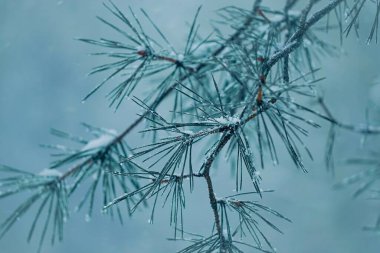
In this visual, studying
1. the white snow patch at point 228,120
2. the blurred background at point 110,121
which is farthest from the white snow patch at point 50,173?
the blurred background at point 110,121

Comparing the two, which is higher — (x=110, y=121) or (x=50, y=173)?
(x=110, y=121)

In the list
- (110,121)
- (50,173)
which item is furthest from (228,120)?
(110,121)

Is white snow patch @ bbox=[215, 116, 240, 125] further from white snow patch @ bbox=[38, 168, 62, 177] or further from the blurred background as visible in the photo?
the blurred background

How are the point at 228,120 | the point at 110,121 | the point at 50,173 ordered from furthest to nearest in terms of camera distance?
the point at 110,121
the point at 50,173
the point at 228,120

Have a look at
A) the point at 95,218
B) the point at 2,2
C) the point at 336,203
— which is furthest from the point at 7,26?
the point at 336,203

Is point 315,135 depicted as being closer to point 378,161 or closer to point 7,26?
point 7,26

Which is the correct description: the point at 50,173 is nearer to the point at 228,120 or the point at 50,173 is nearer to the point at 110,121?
the point at 228,120

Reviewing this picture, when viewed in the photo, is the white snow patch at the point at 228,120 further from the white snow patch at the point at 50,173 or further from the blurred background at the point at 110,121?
the blurred background at the point at 110,121

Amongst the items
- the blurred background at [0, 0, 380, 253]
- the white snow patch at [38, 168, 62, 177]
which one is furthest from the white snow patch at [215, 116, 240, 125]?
the blurred background at [0, 0, 380, 253]
